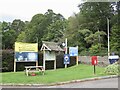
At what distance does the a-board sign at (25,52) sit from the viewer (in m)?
24.4

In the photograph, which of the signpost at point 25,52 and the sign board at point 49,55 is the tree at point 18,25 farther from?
the signpost at point 25,52

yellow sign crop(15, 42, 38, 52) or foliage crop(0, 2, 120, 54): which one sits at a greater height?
foliage crop(0, 2, 120, 54)

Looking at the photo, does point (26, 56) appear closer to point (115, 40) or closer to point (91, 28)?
point (115, 40)

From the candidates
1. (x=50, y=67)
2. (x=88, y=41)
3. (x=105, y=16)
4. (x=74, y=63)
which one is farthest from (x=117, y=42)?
(x=50, y=67)

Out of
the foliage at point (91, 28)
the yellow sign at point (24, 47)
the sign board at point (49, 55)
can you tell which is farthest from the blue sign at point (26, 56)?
the foliage at point (91, 28)

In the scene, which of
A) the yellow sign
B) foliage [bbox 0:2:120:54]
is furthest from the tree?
the yellow sign

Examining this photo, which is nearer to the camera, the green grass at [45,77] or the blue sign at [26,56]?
the green grass at [45,77]

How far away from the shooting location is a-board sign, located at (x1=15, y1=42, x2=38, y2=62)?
24.4 metres

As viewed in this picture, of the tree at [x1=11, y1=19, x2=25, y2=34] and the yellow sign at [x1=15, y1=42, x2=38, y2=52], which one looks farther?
the tree at [x1=11, y1=19, x2=25, y2=34]

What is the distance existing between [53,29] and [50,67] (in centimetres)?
4641

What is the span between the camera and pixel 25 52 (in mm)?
24750

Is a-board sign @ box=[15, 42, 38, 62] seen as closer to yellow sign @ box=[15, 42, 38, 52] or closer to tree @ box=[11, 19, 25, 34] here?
yellow sign @ box=[15, 42, 38, 52]

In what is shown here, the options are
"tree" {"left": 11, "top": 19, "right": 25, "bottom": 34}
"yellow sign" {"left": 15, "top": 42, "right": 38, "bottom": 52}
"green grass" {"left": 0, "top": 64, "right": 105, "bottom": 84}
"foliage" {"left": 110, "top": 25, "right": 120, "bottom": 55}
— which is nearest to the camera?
"green grass" {"left": 0, "top": 64, "right": 105, "bottom": 84}

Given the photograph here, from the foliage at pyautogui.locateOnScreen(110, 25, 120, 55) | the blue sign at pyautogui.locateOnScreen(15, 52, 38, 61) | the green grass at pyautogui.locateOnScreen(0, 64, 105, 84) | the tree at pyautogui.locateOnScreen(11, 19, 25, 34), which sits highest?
the tree at pyautogui.locateOnScreen(11, 19, 25, 34)
